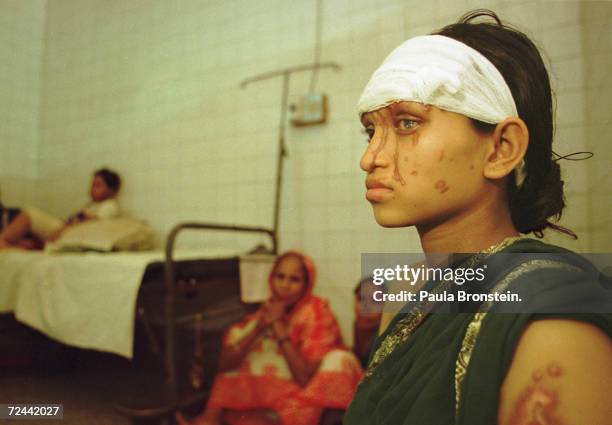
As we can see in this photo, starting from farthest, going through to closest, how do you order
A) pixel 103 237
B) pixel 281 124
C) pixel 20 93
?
1. pixel 281 124
2. pixel 103 237
3. pixel 20 93

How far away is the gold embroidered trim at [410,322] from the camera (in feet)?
1.50

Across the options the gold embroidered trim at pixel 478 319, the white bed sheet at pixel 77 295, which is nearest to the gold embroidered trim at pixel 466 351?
the gold embroidered trim at pixel 478 319

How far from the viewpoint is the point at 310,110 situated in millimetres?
1482

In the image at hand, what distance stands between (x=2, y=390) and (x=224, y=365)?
2.11 ft

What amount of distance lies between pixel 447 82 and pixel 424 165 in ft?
0.32

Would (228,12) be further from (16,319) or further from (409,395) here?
(409,395)

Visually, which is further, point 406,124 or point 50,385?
point 50,385

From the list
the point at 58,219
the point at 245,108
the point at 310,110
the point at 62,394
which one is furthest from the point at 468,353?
the point at 58,219

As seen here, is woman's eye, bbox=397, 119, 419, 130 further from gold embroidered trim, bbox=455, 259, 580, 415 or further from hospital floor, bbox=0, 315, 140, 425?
hospital floor, bbox=0, 315, 140, 425

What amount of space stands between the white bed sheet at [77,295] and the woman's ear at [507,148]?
1.06 m

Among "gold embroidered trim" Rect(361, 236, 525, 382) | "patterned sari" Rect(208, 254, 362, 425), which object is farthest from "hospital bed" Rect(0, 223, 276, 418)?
"gold embroidered trim" Rect(361, 236, 525, 382)

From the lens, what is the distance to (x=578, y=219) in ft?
2.10

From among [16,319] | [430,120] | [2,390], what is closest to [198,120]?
[16,319]

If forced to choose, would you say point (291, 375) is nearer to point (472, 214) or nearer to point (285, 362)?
point (285, 362)
